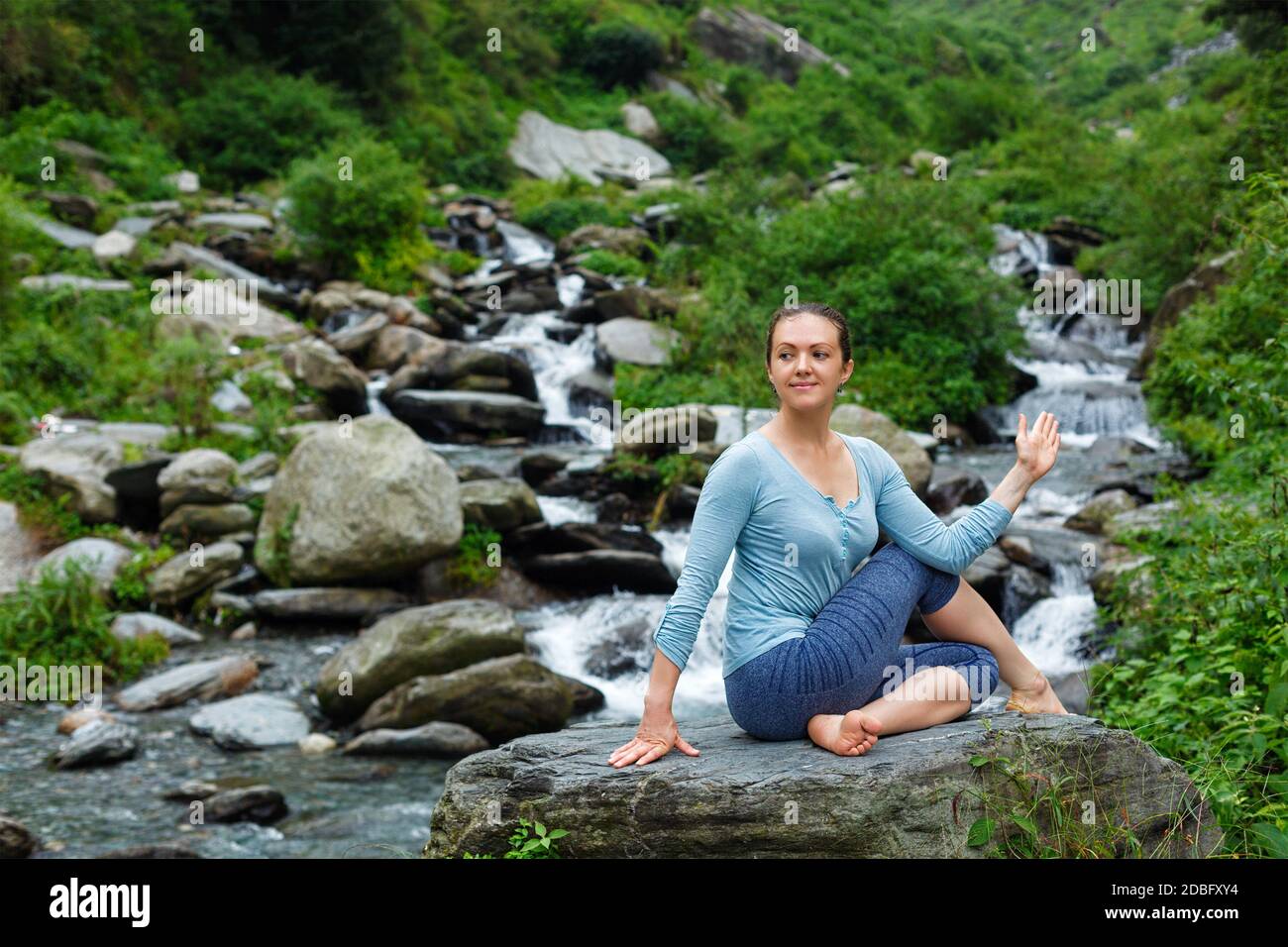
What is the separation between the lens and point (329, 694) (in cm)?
826

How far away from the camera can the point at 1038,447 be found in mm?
3604

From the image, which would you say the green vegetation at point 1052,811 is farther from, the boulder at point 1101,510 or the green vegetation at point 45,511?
the green vegetation at point 45,511

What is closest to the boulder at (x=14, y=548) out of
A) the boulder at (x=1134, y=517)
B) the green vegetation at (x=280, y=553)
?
the green vegetation at (x=280, y=553)

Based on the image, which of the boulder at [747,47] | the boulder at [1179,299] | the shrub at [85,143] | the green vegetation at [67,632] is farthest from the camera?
the boulder at [747,47]

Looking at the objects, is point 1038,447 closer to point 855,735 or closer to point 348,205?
point 855,735

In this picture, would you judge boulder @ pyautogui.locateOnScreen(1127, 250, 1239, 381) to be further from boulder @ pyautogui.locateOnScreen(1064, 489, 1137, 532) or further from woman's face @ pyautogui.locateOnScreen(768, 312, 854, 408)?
woman's face @ pyautogui.locateOnScreen(768, 312, 854, 408)

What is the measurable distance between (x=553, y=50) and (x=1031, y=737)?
46016mm

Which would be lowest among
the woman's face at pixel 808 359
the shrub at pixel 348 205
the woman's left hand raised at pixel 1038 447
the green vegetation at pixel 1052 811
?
the green vegetation at pixel 1052 811

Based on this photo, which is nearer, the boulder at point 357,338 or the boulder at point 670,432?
the boulder at point 670,432

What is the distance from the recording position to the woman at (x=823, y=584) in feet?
11.2

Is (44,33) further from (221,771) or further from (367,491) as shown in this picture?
(221,771)

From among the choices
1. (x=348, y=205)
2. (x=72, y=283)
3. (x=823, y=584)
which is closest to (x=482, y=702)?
Result: (x=823, y=584)

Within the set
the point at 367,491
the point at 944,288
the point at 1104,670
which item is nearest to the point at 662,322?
the point at 944,288

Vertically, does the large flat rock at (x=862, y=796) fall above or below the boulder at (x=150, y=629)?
above
